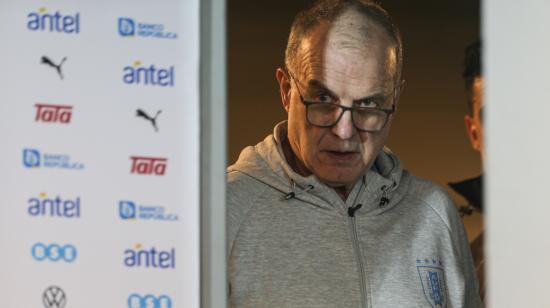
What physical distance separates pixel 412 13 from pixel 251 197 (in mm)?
1561

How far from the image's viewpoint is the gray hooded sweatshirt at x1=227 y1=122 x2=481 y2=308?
156 inches

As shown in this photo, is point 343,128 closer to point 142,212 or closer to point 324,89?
point 324,89

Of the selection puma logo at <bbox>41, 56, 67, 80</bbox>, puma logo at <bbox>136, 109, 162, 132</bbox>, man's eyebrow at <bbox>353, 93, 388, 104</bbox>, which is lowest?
puma logo at <bbox>136, 109, 162, 132</bbox>

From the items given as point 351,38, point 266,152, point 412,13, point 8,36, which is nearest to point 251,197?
point 266,152

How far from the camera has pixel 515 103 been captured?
10.7 ft

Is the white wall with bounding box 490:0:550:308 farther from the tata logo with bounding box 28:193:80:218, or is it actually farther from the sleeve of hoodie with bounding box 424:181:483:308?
the tata logo with bounding box 28:193:80:218

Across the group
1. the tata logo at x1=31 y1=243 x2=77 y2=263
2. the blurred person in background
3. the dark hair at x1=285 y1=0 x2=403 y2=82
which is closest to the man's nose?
the dark hair at x1=285 y1=0 x2=403 y2=82

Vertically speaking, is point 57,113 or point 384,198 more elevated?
point 57,113

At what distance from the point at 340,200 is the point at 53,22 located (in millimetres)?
1263

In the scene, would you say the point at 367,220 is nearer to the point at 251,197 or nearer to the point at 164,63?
the point at 251,197

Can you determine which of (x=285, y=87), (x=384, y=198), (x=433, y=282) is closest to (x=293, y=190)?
(x=384, y=198)

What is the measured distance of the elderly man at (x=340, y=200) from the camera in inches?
157

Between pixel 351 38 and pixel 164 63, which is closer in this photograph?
pixel 164 63

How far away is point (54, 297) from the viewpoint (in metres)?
3.28
